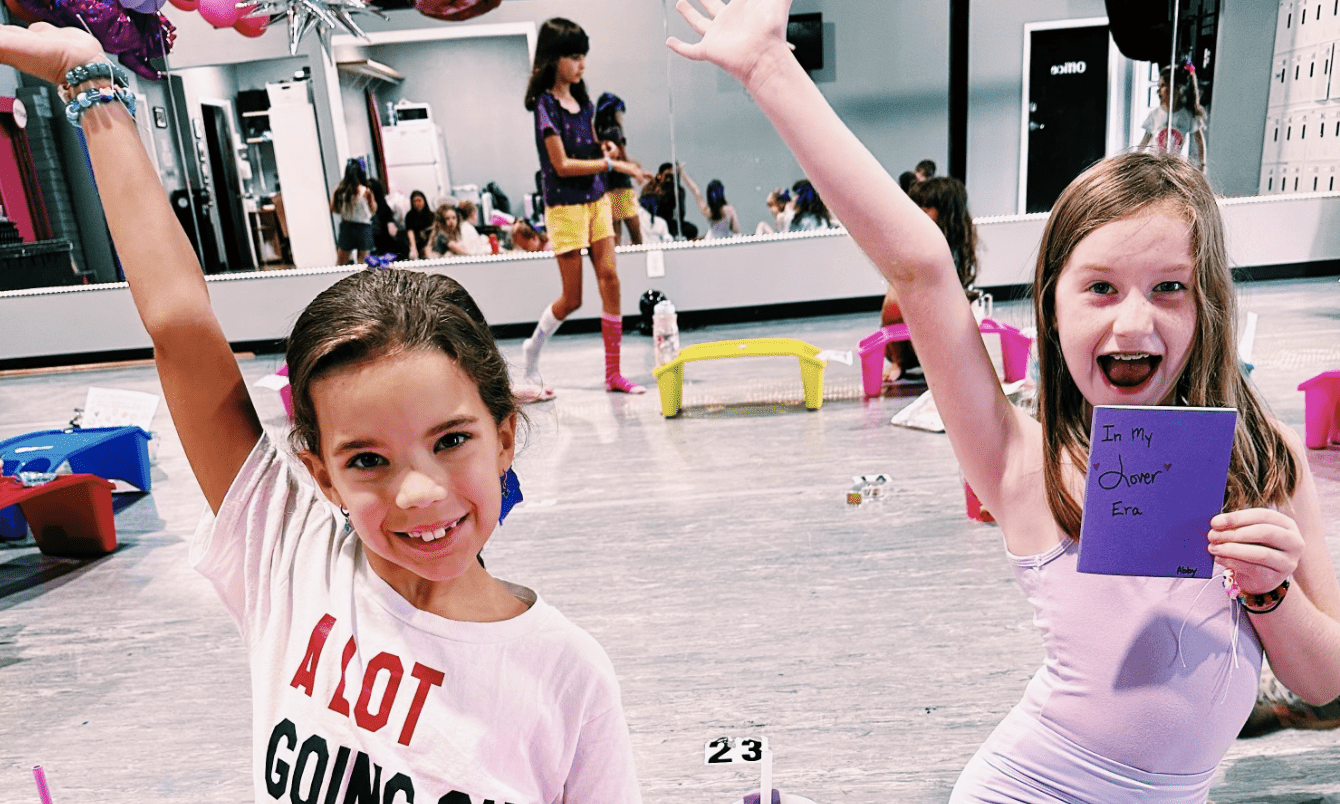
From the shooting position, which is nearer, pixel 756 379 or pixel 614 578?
pixel 614 578

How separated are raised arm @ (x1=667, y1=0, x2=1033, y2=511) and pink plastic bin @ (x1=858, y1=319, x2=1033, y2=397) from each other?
3.16 meters

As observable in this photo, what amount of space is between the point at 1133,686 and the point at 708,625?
1.29 metres

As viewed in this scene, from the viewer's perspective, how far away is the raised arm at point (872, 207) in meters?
0.96

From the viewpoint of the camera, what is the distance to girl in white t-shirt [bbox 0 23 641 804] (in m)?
0.79

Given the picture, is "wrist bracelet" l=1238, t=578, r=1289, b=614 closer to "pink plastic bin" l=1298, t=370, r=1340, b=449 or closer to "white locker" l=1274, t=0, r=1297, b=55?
"pink plastic bin" l=1298, t=370, r=1340, b=449

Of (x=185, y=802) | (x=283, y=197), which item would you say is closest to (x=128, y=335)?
(x=283, y=197)

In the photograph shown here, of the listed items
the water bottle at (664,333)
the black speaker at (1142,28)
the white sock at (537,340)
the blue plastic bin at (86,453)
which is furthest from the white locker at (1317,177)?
the blue plastic bin at (86,453)

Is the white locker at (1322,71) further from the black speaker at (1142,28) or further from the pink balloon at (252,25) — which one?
the pink balloon at (252,25)

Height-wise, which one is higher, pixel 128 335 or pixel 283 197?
pixel 283 197

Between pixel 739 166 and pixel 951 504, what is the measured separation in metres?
4.42

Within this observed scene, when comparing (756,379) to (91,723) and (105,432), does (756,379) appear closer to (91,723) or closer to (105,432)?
(105,432)

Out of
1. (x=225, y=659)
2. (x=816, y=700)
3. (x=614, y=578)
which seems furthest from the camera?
(x=614, y=578)

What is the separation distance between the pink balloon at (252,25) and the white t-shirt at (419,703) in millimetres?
6332

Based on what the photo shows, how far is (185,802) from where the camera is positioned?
1.67 m
